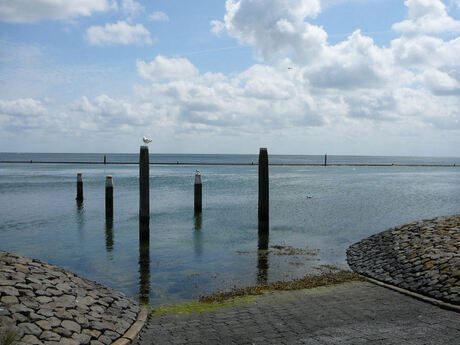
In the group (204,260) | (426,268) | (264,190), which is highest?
(264,190)

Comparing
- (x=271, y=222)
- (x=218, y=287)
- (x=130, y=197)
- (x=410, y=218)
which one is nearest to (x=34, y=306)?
(x=218, y=287)

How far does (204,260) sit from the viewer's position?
16.1 metres

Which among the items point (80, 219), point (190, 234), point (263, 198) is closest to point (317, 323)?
point (263, 198)

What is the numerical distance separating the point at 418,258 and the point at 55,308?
9.88 metres

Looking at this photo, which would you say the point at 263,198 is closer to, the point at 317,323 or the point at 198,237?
the point at 198,237

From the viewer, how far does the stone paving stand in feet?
23.0

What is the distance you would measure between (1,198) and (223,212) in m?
21.7

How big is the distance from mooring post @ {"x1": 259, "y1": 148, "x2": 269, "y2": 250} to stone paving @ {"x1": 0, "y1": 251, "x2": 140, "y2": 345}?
9.79 metres

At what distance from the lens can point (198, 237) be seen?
20844mm

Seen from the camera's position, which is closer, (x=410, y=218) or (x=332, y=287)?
(x=332, y=287)

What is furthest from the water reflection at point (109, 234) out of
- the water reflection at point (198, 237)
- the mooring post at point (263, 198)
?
the mooring post at point (263, 198)

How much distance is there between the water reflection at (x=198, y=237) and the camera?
17902 millimetres

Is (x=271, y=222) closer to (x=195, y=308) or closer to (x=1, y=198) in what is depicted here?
(x=195, y=308)

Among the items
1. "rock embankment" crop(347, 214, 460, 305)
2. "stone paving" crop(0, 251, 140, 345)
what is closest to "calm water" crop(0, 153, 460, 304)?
"rock embankment" crop(347, 214, 460, 305)
